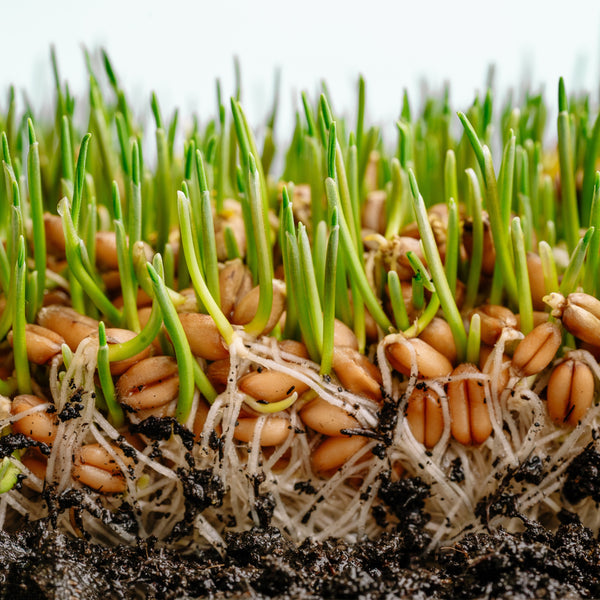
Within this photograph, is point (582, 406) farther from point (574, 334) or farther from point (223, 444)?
point (223, 444)

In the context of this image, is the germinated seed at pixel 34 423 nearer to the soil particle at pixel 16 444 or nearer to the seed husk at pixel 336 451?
the soil particle at pixel 16 444

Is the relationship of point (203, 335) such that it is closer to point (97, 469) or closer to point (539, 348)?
point (97, 469)

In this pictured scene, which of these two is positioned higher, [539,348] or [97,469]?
[539,348]

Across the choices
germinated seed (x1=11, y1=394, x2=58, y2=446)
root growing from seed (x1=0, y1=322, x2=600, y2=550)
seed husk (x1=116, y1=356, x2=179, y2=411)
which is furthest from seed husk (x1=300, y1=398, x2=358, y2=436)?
germinated seed (x1=11, y1=394, x2=58, y2=446)

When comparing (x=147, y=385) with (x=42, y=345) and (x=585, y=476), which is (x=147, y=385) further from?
(x=585, y=476)

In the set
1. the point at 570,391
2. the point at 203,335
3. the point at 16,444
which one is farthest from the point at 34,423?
the point at 570,391

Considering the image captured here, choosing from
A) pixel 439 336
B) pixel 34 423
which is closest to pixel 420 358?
pixel 439 336

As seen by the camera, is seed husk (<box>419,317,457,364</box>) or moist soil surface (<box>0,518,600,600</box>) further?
seed husk (<box>419,317,457,364</box>)

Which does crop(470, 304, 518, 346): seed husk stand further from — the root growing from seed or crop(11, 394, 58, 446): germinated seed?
crop(11, 394, 58, 446): germinated seed

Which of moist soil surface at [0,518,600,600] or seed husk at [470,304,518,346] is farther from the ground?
seed husk at [470,304,518,346]
